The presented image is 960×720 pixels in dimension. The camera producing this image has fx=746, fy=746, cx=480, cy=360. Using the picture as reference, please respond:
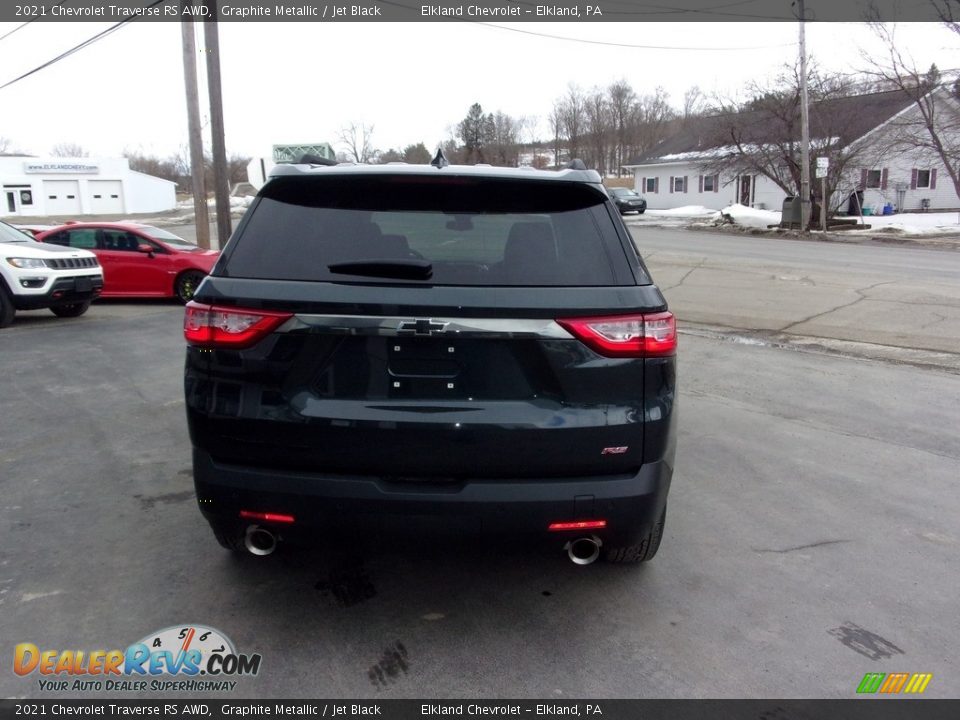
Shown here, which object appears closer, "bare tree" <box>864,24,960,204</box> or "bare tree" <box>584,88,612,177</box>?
"bare tree" <box>864,24,960,204</box>

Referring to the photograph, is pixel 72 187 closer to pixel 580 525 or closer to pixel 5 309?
pixel 5 309

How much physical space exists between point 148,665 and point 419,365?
63.6 inches

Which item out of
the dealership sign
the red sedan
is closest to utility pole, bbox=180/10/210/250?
the red sedan

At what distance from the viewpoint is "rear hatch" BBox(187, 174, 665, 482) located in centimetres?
275

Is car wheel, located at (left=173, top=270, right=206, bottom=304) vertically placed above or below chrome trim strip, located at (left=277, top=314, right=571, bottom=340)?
below

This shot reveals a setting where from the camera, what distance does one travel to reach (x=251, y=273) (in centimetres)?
288

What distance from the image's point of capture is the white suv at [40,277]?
10906mm

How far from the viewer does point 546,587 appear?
3557 millimetres

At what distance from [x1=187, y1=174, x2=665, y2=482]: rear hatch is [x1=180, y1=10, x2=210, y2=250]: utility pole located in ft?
50.7

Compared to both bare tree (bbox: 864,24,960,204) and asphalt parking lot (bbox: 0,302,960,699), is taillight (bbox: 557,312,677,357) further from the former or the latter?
bare tree (bbox: 864,24,960,204)

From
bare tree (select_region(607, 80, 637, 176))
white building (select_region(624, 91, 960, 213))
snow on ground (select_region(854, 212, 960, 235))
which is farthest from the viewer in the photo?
bare tree (select_region(607, 80, 637, 176))

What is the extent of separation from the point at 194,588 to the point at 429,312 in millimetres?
1849

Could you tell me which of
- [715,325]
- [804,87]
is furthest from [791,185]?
[715,325]

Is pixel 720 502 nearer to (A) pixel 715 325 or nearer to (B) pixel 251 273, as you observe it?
(B) pixel 251 273
